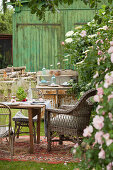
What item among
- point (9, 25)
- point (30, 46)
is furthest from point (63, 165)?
point (9, 25)

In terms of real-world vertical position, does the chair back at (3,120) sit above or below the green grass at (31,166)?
above

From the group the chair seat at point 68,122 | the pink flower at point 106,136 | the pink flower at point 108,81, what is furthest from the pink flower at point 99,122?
the chair seat at point 68,122

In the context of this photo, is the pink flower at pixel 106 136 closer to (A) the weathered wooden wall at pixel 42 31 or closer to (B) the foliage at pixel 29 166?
(B) the foliage at pixel 29 166

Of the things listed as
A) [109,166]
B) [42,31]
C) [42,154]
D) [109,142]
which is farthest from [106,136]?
[42,31]

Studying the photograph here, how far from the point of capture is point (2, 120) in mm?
3850

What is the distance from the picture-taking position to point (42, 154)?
14.1 feet

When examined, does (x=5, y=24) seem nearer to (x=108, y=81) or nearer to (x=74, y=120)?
(x=74, y=120)

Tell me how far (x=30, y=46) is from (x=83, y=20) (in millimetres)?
2341

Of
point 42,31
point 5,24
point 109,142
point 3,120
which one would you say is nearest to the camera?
point 109,142

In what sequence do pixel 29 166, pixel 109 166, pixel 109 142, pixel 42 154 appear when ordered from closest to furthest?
pixel 109 142 < pixel 109 166 < pixel 29 166 < pixel 42 154

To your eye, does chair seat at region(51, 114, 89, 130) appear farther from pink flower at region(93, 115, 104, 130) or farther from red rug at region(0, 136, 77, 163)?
pink flower at region(93, 115, 104, 130)

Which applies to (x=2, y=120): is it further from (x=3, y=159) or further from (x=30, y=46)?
(x=30, y=46)

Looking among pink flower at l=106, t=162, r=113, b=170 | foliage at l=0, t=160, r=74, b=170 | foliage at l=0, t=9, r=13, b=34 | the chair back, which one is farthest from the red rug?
foliage at l=0, t=9, r=13, b=34

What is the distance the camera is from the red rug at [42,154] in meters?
4.05
